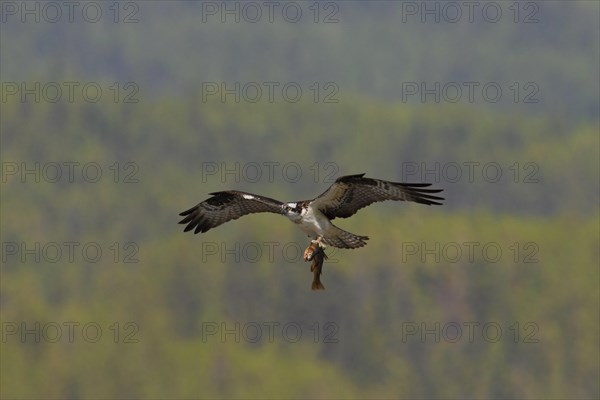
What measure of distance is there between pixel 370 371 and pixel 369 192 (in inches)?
3685

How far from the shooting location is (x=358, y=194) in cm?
2338

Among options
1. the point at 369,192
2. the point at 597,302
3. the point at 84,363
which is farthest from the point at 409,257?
the point at 369,192

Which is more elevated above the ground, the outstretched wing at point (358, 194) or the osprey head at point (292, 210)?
the outstretched wing at point (358, 194)

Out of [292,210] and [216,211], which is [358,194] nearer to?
[292,210]

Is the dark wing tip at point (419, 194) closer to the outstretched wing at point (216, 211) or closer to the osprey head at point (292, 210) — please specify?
the osprey head at point (292, 210)

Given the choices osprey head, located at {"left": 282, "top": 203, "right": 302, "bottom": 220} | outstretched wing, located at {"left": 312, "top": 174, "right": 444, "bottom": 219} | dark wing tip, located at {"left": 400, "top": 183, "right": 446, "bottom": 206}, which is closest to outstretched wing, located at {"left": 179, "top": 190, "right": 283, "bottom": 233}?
outstretched wing, located at {"left": 312, "top": 174, "right": 444, "bottom": 219}

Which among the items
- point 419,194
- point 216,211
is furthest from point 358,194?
point 216,211

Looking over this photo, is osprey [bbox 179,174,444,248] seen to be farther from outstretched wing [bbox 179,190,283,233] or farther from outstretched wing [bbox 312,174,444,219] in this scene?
outstretched wing [bbox 179,190,283,233]

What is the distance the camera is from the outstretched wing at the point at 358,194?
74.8 feet

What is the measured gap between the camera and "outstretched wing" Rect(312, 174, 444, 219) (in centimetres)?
2280

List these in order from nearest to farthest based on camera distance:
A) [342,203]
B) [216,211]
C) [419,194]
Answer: [419,194], [342,203], [216,211]

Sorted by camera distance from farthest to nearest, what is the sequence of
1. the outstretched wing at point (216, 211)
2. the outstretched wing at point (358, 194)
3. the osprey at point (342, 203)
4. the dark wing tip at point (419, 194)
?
the outstretched wing at point (216, 211) < the outstretched wing at point (358, 194) < the dark wing tip at point (419, 194) < the osprey at point (342, 203)

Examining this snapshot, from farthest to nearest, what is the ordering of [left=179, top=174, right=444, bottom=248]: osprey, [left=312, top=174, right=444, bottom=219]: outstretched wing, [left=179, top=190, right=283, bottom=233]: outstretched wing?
Answer: [left=179, top=190, right=283, bottom=233]: outstretched wing
[left=312, top=174, right=444, bottom=219]: outstretched wing
[left=179, top=174, right=444, bottom=248]: osprey

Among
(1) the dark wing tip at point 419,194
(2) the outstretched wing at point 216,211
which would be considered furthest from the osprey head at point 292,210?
(2) the outstretched wing at point 216,211
